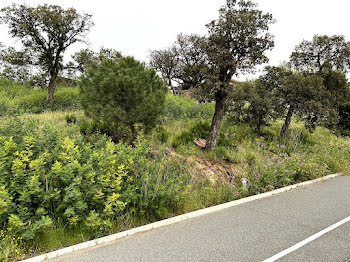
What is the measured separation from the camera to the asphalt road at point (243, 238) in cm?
324

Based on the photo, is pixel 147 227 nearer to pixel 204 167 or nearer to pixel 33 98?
pixel 204 167

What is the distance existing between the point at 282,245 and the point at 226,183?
2.56 metres

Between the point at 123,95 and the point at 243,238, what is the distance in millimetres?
5490

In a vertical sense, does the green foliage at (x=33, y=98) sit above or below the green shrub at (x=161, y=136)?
above

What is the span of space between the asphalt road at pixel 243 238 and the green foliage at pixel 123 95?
13.5 ft

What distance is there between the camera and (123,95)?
7.55 metres

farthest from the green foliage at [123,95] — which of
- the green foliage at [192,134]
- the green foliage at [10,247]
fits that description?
the green foliage at [10,247]

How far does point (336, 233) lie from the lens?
415 centimetres

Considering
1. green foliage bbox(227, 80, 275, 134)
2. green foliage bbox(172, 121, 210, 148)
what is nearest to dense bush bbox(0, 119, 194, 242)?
green foliage bbox(172, 121, 210, 148)

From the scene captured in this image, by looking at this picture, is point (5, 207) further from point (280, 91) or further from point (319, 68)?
point (319, 68)

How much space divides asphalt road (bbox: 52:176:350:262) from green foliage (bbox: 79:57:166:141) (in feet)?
13.5

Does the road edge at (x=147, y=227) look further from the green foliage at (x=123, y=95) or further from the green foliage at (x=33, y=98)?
the green foliage at (x=33, y=98)

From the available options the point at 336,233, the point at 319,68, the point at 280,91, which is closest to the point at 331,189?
the point at 336,233

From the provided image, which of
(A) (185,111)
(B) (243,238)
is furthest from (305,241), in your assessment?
(A) (185,111)
